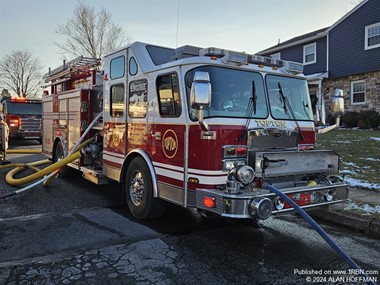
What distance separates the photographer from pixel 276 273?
380cm

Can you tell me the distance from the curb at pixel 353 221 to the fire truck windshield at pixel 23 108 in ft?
57.9

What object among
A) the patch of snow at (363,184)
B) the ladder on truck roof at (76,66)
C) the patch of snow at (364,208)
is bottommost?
the patch of snow at (364,208)

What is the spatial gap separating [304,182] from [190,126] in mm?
1751

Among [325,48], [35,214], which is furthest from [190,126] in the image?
[325,48]

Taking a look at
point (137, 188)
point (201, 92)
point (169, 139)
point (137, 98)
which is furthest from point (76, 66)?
point (201, 92)

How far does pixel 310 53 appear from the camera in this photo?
2444cm

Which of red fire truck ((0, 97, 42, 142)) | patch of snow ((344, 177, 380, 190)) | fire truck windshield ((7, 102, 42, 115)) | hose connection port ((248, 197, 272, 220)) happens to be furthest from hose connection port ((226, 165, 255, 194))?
fire truck windshield ((7, 102, 42, 115))

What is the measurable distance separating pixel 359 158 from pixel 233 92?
7125mm

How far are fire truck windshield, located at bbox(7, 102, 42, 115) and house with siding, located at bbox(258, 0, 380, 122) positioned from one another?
16.1 metres

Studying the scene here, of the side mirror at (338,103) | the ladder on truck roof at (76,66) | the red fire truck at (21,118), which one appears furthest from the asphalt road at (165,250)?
the red fire truck at (21,118)

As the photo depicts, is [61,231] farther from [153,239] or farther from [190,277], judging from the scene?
[190,277]

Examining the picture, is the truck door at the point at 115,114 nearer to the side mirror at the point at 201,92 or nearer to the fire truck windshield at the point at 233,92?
the fire truck windshield at the point at 233,92

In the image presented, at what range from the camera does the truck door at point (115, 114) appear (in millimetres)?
6096

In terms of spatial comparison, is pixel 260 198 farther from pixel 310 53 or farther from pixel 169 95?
pixel 310 53
